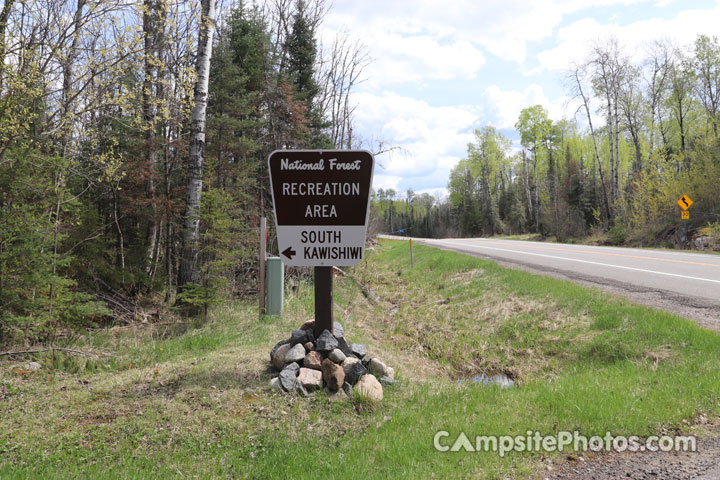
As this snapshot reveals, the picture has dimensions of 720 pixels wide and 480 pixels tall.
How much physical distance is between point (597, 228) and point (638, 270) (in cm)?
2191

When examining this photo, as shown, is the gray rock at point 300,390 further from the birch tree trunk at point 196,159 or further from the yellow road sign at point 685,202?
the yellow road sign at point 685,202

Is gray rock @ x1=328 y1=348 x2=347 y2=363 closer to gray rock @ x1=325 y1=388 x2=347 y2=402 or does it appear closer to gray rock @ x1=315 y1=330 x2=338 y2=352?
gray rock @ x1=315 y1=330 x2=338 y2=352

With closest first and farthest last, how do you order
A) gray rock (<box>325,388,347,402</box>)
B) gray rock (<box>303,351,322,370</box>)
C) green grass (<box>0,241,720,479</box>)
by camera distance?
green grass (<box>0,241,720,479</box>) → gray rock (<box>325,388,347,402</box>) → gray rock (<box>303,351,322,370</box>)

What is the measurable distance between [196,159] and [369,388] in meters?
6.27

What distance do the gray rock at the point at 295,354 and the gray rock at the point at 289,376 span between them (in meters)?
0.09

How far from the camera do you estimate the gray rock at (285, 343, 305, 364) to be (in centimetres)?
435

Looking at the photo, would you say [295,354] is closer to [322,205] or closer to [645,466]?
[322,205]

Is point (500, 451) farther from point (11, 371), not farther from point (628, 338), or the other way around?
point (11, 371)

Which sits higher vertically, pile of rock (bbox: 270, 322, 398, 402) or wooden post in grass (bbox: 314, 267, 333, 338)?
wooden post in grass (bbox: 314, 267, 333, 338)

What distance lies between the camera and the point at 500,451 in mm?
3162

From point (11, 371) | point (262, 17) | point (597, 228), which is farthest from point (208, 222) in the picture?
point (597, 228)

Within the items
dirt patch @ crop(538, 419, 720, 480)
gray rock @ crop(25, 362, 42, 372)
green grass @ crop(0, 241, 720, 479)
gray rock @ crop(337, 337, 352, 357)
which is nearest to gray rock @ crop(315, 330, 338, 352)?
gray rock @ crop(337, 337, 352, 357)

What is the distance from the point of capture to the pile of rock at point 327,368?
4055mm

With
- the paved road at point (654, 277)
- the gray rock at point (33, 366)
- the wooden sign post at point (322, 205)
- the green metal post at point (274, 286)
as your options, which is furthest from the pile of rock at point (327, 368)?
the paved road at point (654, 277)
